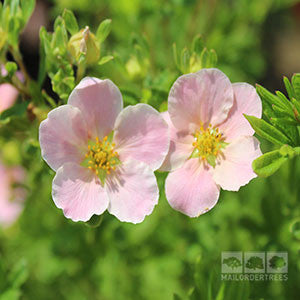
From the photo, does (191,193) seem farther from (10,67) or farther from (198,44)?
(10,67)

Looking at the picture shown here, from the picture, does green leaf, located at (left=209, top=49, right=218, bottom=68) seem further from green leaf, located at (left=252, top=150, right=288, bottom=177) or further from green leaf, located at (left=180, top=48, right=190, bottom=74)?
green leaf, located at (left=252, top=150, right=288, bottom=177)

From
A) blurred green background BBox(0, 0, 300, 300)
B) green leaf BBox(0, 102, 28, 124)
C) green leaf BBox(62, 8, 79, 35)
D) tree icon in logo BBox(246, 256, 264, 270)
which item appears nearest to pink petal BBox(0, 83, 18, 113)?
blurred green background BBox(0, 0, 300, 300)

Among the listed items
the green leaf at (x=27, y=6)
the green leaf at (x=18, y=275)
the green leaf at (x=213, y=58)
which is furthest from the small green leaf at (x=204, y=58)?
the green leaf at (x=18, y=275)

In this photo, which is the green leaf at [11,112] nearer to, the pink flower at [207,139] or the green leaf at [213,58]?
the pink flower at [207,139]

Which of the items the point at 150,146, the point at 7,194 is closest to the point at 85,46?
the point at 150,146

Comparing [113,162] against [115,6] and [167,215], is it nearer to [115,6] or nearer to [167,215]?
[167,215]

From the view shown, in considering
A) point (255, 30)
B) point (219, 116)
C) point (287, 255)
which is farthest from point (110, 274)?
point (255, 30)
